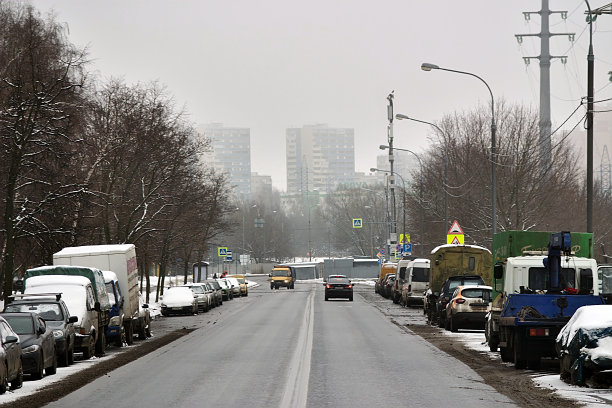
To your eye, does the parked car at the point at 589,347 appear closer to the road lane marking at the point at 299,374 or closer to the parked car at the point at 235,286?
the road lane marking at the point at 299,374

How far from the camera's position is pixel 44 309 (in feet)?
75.6

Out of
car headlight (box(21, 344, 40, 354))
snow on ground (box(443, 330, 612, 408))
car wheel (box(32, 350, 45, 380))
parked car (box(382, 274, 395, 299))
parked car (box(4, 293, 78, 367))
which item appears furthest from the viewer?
parked car (box(382, 274, 395, 299))

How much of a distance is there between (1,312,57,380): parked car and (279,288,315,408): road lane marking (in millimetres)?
4561

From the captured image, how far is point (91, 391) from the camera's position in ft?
55.7

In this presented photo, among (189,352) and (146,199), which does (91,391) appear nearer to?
(189,352)

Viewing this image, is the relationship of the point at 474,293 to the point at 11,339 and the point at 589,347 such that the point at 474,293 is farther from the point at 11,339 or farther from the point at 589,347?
the point at 11,339

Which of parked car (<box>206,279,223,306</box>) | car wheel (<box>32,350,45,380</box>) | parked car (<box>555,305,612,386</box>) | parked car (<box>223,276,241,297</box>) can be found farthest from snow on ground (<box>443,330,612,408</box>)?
parked car (<box>223,276,241,297</box>)

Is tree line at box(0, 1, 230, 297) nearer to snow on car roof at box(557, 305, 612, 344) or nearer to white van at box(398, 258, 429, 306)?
white van at box(398, 258, 429, 306)

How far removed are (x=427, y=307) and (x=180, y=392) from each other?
26764mm

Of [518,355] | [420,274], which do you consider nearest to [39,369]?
[518,355]

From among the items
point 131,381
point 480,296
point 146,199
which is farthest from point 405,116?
point 131,381

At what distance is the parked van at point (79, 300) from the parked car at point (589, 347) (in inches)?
442

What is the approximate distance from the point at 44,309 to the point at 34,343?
341 centimetres

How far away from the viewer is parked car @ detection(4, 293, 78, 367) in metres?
22.3
